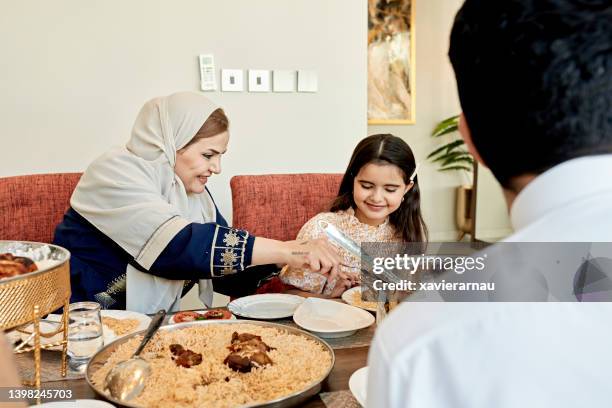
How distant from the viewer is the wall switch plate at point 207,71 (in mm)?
2387

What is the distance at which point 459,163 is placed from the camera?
5.11 metres

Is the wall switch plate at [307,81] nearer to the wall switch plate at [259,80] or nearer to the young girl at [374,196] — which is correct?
the wall switch plate at [259,80]

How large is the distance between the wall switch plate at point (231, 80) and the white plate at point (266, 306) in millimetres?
1278

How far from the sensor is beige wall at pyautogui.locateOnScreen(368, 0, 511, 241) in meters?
4.94

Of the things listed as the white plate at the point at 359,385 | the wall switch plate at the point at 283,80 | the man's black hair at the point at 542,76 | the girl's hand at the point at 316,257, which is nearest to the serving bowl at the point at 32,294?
the white plate at the point at 359,385

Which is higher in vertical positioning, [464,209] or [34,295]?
[34,295]

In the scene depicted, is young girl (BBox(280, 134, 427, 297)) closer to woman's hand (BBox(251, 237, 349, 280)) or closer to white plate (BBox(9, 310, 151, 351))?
woman's hand (BBox(251, 237, 349, 280))

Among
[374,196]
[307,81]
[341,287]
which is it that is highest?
[307,81]

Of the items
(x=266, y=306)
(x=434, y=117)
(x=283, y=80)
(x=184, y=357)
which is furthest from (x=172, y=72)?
(x=434, y=117)

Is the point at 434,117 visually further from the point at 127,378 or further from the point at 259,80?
the point at 127,378

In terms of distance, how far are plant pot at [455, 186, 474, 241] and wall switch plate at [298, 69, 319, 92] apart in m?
2.87

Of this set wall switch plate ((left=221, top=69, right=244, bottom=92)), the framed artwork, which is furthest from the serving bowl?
the framed artwork

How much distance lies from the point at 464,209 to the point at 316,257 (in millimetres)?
3832

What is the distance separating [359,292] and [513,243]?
1.08m
